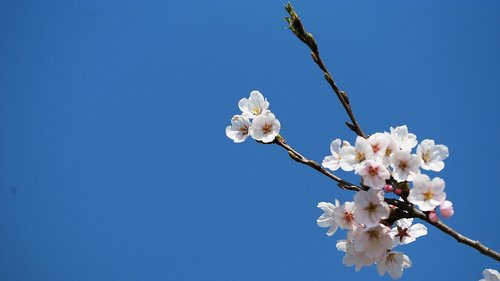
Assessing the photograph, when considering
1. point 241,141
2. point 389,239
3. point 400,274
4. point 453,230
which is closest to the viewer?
point 453,230

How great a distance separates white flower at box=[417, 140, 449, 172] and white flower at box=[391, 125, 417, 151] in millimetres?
84

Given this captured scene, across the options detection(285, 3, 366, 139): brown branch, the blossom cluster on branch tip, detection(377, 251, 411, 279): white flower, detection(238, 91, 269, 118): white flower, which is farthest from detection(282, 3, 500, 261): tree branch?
detection(238, 91, 269, 118): white flower

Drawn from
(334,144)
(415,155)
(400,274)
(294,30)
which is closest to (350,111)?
(334,144)

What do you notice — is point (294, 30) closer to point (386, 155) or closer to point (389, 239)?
point (386, 155)

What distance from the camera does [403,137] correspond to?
8.04 feet

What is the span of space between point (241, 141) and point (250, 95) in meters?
0.39

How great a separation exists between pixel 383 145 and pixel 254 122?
3.11ft

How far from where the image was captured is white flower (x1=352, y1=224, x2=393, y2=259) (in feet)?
8.02

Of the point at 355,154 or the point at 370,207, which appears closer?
the point at 370,207

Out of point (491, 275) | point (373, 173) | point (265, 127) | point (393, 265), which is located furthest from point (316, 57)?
point (491, 275)

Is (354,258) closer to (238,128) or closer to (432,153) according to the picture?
(432,153)

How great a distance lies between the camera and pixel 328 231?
9.36 ft

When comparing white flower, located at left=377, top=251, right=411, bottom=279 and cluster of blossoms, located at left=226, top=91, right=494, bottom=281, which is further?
white flower, located at left=377, top=251, right=411, bottom=279

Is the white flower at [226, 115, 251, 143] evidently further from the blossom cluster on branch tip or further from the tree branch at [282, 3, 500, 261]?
the tree branch at [282, 3, 500, 261]
